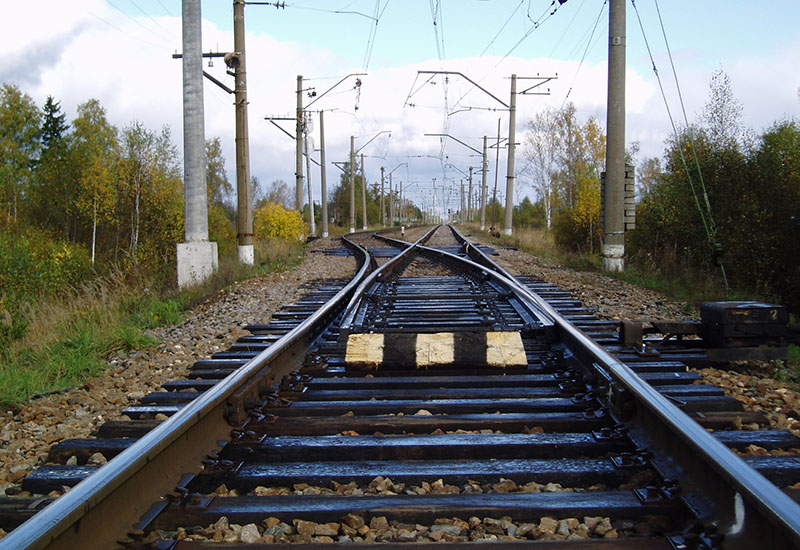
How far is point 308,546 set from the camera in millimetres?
2076

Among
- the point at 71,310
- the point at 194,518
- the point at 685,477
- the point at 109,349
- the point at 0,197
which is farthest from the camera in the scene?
the point at 0,197

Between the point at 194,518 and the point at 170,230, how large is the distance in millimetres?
22342

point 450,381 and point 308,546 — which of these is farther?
point 450,381

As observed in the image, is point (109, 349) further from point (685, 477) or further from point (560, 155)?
point (560, 155)

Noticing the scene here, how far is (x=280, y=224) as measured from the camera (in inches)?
1190

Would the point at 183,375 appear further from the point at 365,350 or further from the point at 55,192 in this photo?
the point at 55,192

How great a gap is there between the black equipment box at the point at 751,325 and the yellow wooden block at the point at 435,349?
6.28 ft

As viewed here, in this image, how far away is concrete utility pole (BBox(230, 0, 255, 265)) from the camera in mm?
14422

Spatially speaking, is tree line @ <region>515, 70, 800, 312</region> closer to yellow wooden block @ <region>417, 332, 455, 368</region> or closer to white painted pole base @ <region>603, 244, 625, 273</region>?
white painted pole base @ <region>603, 244, 625, 273</region>

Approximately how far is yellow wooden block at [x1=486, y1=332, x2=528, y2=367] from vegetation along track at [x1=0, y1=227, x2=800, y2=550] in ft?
0.04

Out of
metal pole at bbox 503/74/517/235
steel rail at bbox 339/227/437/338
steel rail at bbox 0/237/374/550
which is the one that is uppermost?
metal pole at bbox 503/74/517/235

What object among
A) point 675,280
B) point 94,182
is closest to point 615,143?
point 675,280

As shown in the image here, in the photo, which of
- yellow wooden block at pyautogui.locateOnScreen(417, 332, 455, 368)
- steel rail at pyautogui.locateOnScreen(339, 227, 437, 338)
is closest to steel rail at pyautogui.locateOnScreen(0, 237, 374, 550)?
yellow wooden block at pyautogui.locateOnScreen(417, 332, 455, 368)

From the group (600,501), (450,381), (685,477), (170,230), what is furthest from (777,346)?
(170,230)
